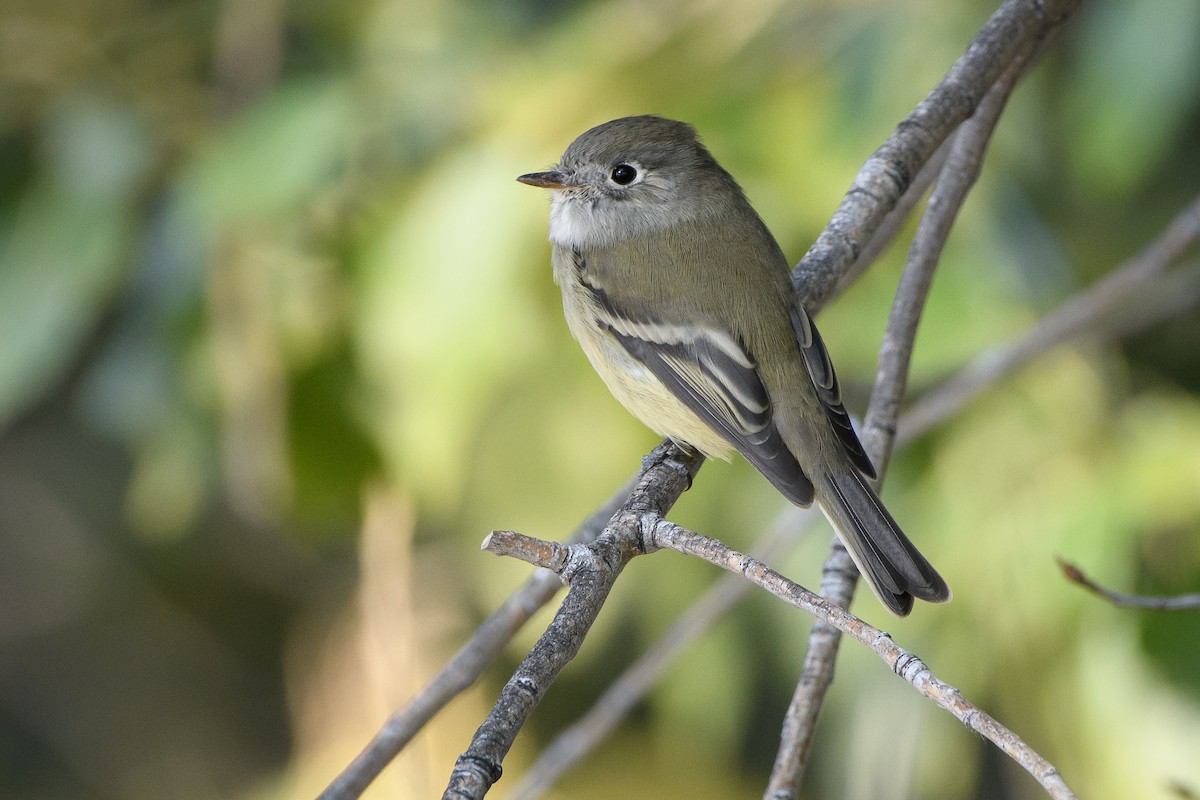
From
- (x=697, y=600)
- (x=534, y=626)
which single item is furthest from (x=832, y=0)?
(x=534, y=626)

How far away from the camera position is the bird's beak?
98.2 inches

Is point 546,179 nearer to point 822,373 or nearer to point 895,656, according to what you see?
point 822,373

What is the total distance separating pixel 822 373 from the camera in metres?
2.26

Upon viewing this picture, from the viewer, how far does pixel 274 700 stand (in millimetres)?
4664

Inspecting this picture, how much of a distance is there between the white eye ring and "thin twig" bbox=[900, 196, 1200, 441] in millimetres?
742

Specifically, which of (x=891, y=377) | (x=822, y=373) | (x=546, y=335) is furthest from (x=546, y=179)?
(x=891, y=377)

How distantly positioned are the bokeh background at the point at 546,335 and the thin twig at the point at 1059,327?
0.60 feet

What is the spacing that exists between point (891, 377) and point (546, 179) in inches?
36.6

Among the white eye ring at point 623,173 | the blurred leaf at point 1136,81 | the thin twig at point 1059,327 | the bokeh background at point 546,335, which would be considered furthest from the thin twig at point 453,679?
the blurred leaf at point 1136,81

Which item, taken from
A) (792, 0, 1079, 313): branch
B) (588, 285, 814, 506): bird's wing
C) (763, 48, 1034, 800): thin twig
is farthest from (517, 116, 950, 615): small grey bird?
(792, 0, 1079, 313): branch

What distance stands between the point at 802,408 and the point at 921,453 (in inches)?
23.4

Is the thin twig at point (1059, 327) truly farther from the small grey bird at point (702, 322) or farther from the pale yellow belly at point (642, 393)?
the pale yellow belly at point (642, 393)

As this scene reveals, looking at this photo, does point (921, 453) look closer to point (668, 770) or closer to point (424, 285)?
point (424, 285)

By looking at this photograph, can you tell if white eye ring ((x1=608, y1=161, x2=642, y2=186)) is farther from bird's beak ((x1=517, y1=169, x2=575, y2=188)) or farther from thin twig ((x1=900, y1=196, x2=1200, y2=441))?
thin twig ((x1=900, y1=196, x2=1200, y2=441))
